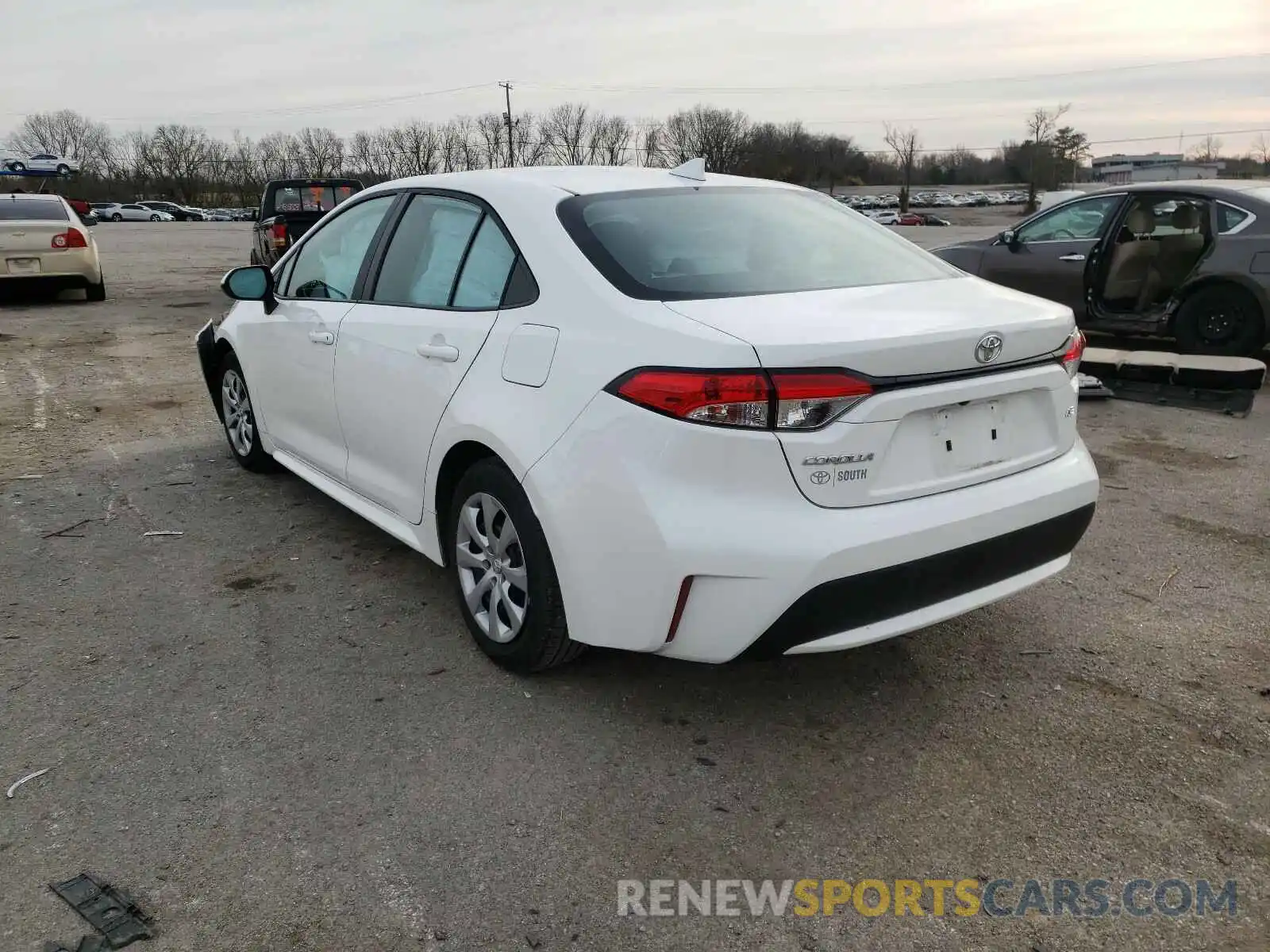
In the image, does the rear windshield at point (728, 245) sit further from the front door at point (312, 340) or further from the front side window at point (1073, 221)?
the front side window at point (1073, 221)

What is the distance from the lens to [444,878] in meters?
2.35

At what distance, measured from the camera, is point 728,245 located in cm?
321

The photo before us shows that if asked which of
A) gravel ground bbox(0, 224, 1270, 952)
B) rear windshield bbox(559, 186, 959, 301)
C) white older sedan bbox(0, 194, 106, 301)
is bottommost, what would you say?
gravel ground bbox(0, 224, 1270, 952)

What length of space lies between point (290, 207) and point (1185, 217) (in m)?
13.5

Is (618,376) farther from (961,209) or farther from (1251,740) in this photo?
(961,209)

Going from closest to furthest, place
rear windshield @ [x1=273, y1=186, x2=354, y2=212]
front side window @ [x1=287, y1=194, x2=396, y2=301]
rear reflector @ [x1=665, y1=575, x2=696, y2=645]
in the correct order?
rear reflector @ [x1=665, y1=575, x2=696, y2=645], front side window @ [x1=287, y1=194, x2=396, y2=301], rear windshield @ [x1=273, y1=186, x2=354, y2=212]

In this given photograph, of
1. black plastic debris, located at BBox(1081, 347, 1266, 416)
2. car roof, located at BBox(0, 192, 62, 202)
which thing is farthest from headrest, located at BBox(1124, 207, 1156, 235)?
car roof, located at BBox(0, 192, 62, 202)

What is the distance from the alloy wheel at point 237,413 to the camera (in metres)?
5.38

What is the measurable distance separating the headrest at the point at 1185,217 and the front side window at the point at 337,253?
7.16 metres

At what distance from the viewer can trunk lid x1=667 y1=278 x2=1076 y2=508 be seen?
2498 millimetres

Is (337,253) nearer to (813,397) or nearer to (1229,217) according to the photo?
(813,397)

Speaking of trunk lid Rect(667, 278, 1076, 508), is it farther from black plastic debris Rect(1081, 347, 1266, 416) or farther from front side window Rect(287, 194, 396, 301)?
black plastic debris Rect(1081, 347, 1266, 416)

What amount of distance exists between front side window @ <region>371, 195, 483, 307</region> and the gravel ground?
1.20 meters

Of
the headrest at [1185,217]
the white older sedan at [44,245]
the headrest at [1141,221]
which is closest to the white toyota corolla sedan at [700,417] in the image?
the headrest at [1141,221]
